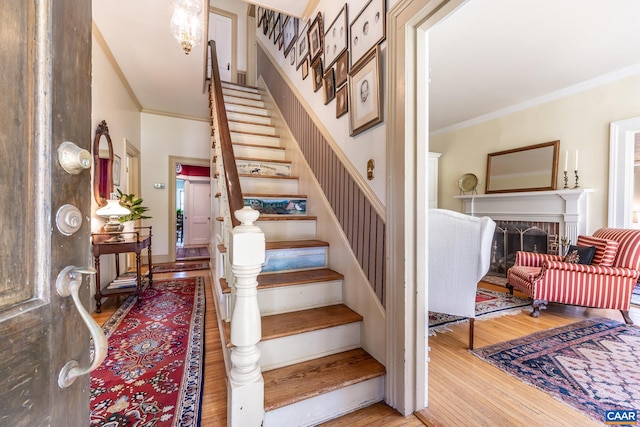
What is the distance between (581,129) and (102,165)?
5.78m

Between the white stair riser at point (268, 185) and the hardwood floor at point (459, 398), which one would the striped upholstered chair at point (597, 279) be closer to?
the hardwood floor at point (459, 398)

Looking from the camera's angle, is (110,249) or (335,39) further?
(110,249)

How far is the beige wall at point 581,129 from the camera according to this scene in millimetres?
3191

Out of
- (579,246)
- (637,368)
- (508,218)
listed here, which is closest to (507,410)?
(637,368)

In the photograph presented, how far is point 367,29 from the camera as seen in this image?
156 centimetres

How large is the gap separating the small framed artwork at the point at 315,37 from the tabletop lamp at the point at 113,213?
7.63 ft

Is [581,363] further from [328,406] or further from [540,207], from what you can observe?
[540,207]

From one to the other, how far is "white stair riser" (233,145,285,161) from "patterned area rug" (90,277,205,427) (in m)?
1.64

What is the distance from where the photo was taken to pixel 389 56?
1360 millimetres

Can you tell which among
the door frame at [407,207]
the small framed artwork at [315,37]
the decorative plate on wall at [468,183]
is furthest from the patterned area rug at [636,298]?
the small framed artwork at [315,37]

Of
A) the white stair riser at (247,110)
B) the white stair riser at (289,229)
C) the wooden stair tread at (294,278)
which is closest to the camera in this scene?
the wooden stair tread at (294,278)

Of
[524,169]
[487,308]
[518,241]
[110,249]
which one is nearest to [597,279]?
[487,308]

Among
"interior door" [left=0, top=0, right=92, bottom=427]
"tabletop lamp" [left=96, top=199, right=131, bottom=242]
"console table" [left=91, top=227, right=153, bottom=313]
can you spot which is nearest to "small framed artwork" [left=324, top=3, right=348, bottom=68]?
"interior door" [left=0, top=0, right=92, bottom=427]

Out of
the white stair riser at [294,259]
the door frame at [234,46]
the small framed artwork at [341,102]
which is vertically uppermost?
the door frame at [234,46]
